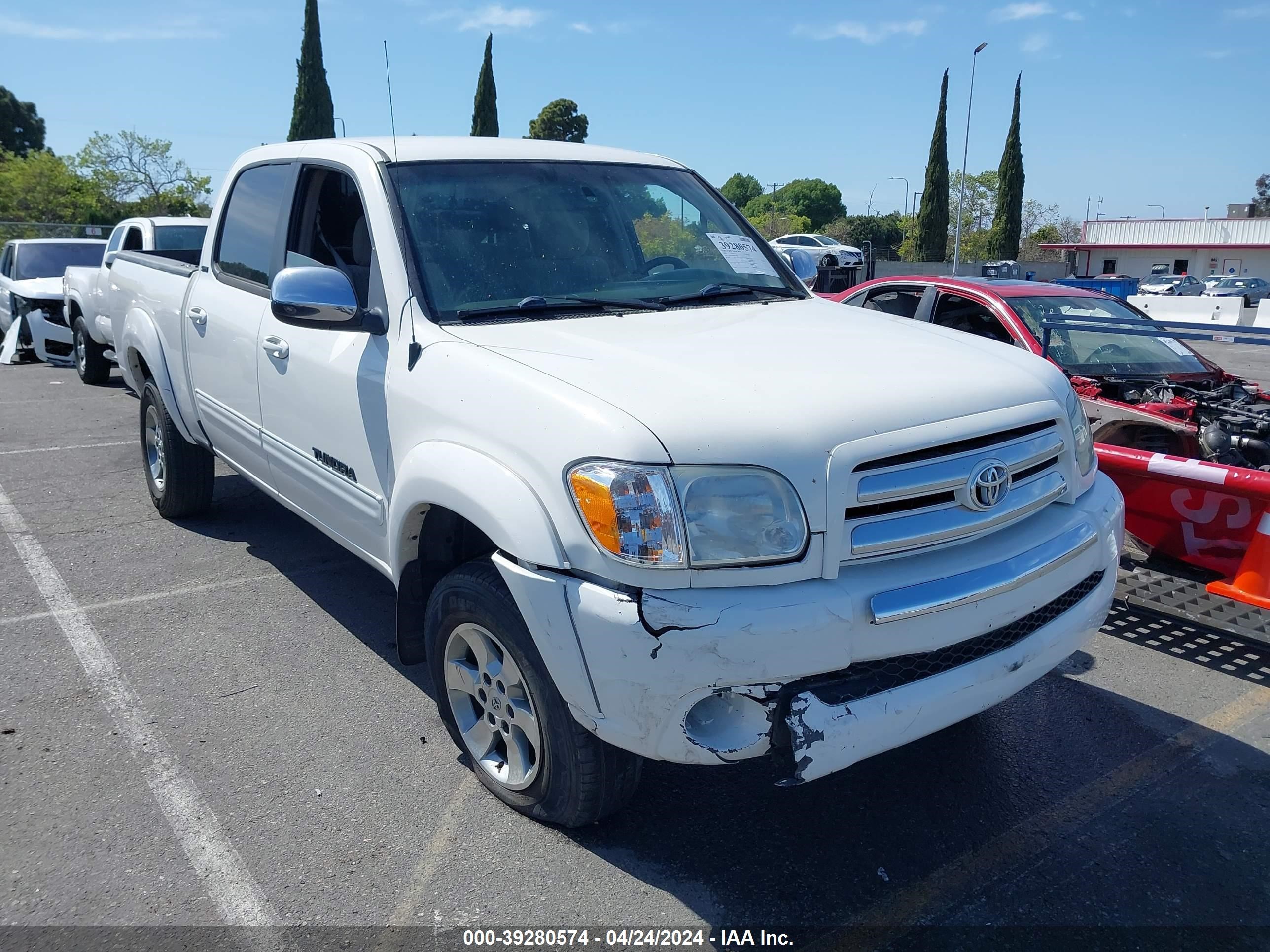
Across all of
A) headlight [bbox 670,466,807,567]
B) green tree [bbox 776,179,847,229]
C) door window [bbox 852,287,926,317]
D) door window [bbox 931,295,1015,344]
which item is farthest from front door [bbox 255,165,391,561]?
green tree [bbox 776,179,847,229]

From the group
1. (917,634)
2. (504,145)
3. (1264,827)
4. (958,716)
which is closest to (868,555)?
(917,634)

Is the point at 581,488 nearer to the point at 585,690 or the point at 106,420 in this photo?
the point at 585,690

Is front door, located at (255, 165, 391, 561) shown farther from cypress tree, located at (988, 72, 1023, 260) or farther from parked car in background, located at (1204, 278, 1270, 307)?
cypress tree, located at (988, 72, 1023, 260)

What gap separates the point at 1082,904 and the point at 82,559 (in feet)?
16.6

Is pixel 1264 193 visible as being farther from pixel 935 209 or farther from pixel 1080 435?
pixel 1080 435

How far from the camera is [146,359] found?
548 centimetres

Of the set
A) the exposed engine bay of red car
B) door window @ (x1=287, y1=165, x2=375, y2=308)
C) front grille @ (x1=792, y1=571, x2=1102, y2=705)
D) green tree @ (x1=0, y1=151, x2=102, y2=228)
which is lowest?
front grille @ (x1=792, y1=571, x2=1102, y2=705)

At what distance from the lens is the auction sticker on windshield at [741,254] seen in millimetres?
4035

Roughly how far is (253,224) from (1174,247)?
A: 7188cm

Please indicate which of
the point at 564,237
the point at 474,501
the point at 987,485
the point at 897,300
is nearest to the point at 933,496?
the point at 987,485

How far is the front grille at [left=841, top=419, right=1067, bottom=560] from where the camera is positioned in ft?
8.04

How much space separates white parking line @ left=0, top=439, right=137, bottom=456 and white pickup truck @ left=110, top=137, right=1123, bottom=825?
4973 millimetres

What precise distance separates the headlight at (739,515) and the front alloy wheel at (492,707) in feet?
2.40

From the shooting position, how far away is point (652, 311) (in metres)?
3.42
